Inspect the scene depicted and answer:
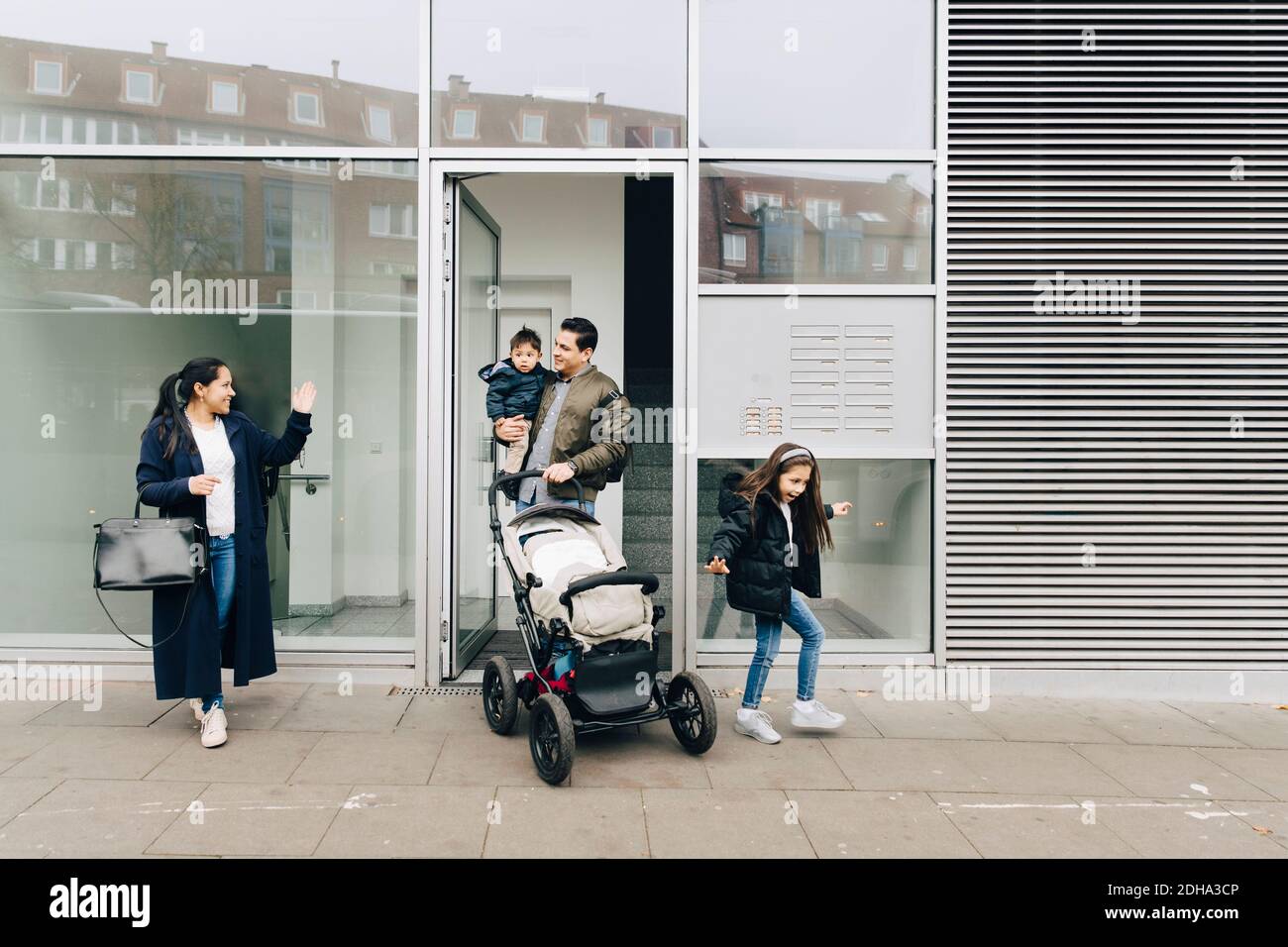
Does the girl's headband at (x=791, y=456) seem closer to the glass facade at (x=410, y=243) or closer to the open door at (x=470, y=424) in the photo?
the glass facade at (x=410, y=243)

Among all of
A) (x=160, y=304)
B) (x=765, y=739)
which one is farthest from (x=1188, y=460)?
(x=160, y=304)

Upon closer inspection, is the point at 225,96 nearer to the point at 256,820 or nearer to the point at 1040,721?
the point at 256,820

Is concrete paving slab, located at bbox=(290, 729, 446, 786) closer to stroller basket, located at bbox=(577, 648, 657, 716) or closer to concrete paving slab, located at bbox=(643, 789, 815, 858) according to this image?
stroller basket, located at bbox=(577, 648, 657, 716)

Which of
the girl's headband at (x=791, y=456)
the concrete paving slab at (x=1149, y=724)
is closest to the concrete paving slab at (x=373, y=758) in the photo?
the girl's headband at (x=791, y=456)

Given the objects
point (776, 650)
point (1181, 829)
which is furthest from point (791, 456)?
point (1181, 829)

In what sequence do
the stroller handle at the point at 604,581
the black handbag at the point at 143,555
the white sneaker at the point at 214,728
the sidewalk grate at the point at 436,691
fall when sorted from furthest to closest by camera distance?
the sidewalk grate at the point at 436,691
the white sneaker at the point at 214,728
the black handbag at the point at 143,555
the stroller handle at the point at 604,581

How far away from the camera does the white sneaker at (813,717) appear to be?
5.21 m

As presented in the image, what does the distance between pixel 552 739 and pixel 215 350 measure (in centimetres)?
374

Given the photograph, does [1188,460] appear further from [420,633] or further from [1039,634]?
[420,633]

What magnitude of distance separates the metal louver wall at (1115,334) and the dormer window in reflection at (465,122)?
3.08 meters

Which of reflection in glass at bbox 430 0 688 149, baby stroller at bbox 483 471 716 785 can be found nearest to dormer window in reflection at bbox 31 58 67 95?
reflection in glass at bbox 430 0 688 149

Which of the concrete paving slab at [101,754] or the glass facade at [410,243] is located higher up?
the glass facade at [410,243]

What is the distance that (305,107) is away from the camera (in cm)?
618

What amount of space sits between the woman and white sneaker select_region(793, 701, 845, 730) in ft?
9.62
